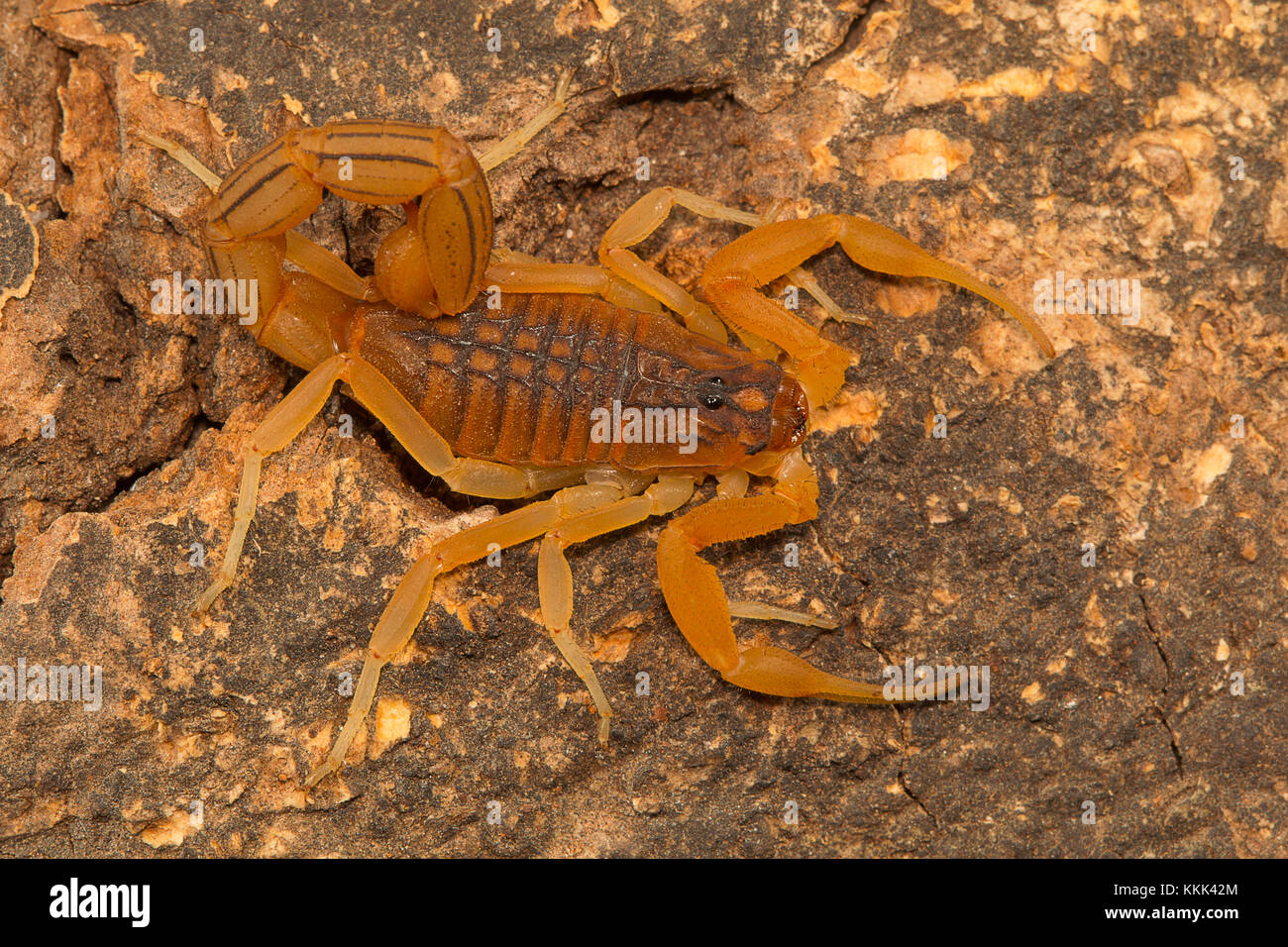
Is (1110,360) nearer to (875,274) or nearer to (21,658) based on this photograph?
(875,274)

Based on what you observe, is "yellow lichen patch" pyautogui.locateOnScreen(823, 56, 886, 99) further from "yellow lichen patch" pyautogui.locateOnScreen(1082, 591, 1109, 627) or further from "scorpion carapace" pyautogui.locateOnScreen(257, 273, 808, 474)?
"yellow lichen patch" pyautogui.locateOnScreen(1082, 591, 1109, 627)

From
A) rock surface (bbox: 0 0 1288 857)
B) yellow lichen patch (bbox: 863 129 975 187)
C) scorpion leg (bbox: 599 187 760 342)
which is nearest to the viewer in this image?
rock surface (bbox: 0 0 1288 857)

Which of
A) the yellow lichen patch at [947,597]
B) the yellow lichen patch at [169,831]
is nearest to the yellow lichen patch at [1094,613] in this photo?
the yellow lichen patch at [947,597]

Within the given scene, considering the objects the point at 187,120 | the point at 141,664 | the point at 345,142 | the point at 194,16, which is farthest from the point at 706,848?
the point at 194,16

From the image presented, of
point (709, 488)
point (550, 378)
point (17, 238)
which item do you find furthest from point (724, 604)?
point (17, 238)

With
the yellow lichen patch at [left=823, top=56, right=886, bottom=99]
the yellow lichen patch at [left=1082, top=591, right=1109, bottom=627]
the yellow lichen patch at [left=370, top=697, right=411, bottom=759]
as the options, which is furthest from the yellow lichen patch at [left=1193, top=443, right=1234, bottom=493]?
the yellow lichen patch at [left=370, top=697, right=411, bottom=759]
